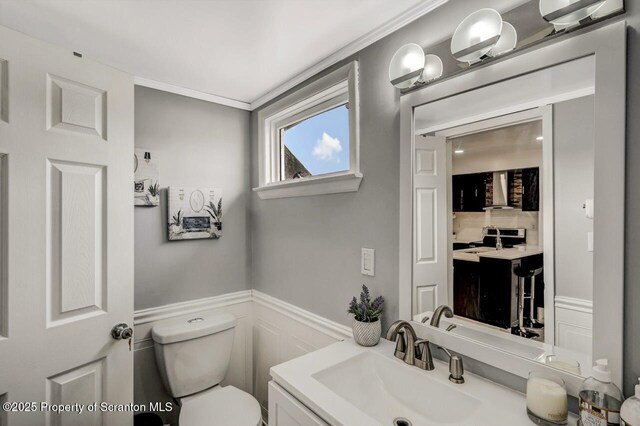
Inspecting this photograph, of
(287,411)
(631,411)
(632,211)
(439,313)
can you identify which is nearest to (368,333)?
(439,313)

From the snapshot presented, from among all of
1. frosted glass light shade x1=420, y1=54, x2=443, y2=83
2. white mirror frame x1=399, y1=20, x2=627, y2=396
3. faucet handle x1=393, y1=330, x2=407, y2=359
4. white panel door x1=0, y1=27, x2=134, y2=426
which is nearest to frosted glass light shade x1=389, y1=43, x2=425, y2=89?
frosted glass light shade x1=420, y1=54, x2=443, y2=83

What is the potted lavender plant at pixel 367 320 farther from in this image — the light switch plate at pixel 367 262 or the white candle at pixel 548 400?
the white candle at pixel 548 400

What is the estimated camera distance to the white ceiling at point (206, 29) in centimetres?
124

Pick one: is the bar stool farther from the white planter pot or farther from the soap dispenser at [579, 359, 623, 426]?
the white planter pot

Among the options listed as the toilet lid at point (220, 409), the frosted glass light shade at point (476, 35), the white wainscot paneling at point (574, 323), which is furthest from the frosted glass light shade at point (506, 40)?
the toilet lid at point (220, 409)

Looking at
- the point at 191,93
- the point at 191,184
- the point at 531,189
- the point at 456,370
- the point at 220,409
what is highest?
the point at 191,93

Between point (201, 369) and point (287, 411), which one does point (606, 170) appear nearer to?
point (287, 411)

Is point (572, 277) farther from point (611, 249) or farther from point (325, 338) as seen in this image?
point (325, 338)

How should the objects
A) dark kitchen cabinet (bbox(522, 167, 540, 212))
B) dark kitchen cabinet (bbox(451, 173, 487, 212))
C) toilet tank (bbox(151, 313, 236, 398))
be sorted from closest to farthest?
dark kitchen cabinet (bbox(522, 167, 540, 212)) → dark kitchen cabinet (bbox(451, 173, 487, 212)) → toilet tank (bbox(151, 313, 236, 398))

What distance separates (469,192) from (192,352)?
5.61 feet

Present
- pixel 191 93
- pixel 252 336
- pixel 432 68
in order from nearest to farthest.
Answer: pixel 432 68 → pixel 191 93 → pixel 252 336

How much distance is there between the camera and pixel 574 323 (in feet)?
2.86

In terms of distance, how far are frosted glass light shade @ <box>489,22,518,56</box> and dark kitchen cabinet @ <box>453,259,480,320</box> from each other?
71 centimetres

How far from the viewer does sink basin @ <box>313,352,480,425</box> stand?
101 centimetres
